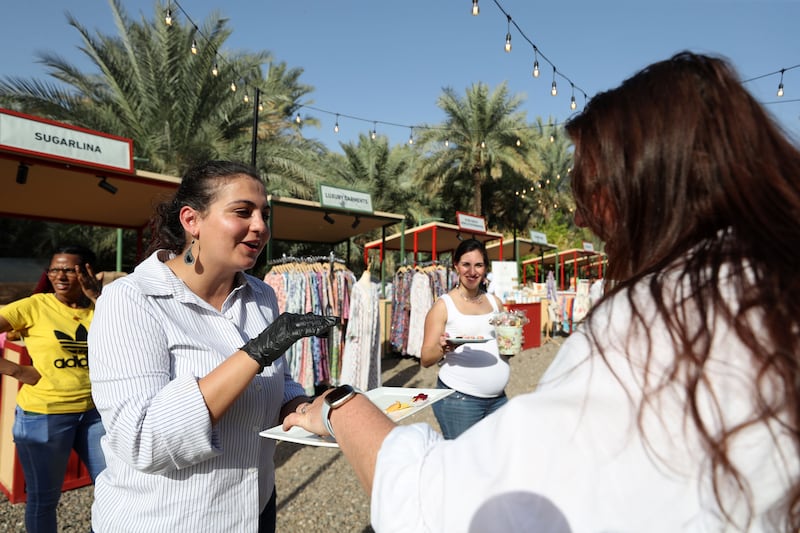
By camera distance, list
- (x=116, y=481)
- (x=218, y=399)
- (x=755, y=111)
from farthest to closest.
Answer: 1. (x=116, y=481)
2. (x=218, y=399)
3. (x=755, y=111)

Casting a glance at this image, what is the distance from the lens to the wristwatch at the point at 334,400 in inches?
46.6

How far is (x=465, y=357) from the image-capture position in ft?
11.0

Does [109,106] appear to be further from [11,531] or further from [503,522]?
[503,522]

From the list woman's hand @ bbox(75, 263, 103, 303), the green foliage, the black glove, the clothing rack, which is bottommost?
the black glove

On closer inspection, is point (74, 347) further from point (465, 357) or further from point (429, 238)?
point (429, 238)

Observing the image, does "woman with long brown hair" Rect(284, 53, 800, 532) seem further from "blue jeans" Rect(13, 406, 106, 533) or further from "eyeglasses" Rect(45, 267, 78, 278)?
"eyeglasses" Rect(45, 267, 78, 278)

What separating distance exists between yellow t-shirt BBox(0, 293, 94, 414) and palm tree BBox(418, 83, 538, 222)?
19.4 m

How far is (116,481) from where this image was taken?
1514 millimetres

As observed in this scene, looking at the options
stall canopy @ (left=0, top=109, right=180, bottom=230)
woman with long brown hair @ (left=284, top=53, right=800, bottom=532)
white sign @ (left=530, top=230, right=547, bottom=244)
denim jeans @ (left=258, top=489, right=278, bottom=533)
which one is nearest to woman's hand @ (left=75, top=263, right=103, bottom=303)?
stall canopy @ (left=0, top=109, right=180, bottom=230)

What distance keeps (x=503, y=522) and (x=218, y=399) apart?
916mm

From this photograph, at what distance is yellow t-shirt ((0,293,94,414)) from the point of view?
2990mm

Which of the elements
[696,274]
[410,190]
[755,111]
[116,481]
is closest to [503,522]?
[696,274]

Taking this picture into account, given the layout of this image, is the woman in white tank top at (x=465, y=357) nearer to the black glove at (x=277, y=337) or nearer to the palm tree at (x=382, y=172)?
the black glove at (x=277, y=337)

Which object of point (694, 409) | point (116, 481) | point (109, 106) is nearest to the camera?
point (694, 409)
